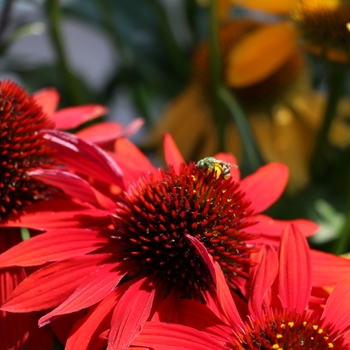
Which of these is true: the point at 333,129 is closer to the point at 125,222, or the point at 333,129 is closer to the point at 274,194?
the point at 274,194

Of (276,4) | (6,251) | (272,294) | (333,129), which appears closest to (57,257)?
Result: (6,251)

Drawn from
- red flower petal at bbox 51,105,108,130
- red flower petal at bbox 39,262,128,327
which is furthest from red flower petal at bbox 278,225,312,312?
red flower petal at bbox 51,105,108,130

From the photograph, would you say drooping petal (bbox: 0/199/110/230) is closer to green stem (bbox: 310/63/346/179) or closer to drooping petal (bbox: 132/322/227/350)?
drooping petal (bbox: 132/322/227/350)

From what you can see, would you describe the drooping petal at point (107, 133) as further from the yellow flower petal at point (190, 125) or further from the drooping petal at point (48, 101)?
the yellow flower petal at point (190, 125)

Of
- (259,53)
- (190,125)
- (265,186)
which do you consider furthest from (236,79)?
(265,186)

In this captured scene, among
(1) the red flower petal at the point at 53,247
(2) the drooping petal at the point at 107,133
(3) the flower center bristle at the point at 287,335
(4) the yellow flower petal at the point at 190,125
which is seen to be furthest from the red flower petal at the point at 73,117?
(4) the yellow flower petal at the point at 190,125

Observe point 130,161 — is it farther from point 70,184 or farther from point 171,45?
point 171,45
